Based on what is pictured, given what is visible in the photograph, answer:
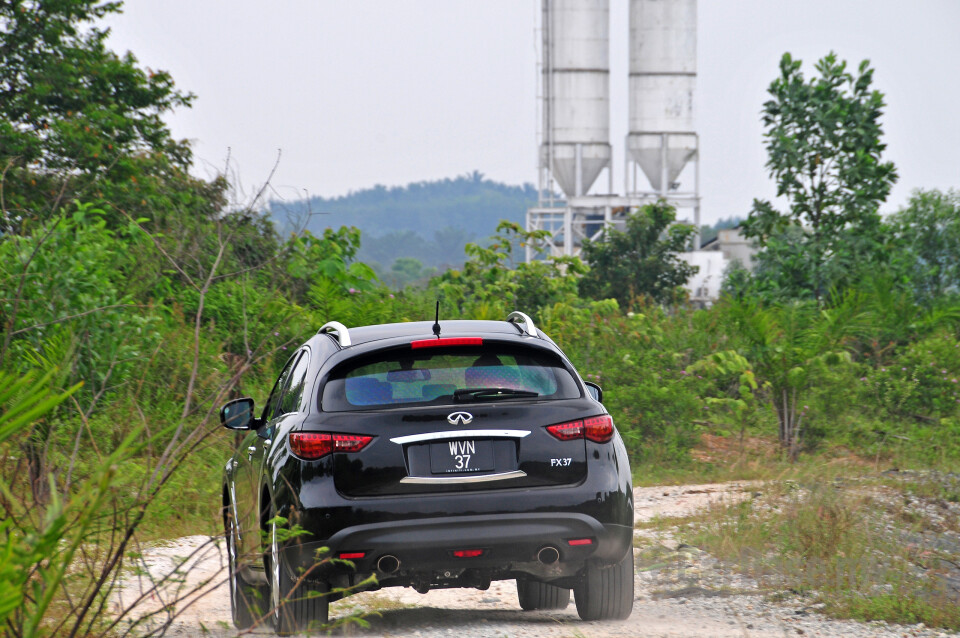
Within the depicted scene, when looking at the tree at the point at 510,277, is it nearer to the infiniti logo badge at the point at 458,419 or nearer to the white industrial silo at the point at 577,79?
the infiniti logo badge at the point at 458,419

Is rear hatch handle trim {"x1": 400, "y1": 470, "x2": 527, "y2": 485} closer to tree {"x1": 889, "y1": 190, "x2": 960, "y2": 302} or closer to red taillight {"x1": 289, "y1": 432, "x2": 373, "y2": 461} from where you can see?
red taillight {"x1": 289, "y1": 432, "x2": 373, "y2": 461}

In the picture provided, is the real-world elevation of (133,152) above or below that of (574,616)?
above

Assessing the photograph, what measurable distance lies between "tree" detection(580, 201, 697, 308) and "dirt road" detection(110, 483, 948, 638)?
4055cm

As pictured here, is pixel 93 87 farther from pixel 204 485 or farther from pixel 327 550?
pixel 327 550

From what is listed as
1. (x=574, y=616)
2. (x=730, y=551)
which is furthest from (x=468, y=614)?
(x=730, y=551)

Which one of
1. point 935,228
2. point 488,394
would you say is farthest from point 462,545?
point 935,228

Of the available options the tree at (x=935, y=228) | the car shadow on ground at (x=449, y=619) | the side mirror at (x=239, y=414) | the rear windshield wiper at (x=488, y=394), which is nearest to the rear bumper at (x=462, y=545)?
the car shadow on ground at (x=449, y=619)

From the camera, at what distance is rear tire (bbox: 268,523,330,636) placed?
17.7 ft

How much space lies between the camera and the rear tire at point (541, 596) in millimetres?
6957

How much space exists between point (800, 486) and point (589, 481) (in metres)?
6.17

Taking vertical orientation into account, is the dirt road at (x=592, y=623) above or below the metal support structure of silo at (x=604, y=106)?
below

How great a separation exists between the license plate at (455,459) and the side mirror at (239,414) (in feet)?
5.78

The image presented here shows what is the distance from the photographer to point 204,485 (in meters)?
11.4

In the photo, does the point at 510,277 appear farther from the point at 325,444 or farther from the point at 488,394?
the point at 325,444
